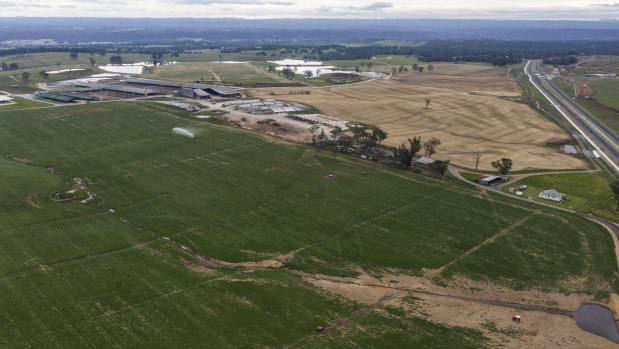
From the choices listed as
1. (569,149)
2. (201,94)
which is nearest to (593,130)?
(569,149)

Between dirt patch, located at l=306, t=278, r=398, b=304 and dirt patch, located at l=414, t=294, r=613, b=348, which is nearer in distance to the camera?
dirt patch, located at l=414, t=294, r=613, b=348

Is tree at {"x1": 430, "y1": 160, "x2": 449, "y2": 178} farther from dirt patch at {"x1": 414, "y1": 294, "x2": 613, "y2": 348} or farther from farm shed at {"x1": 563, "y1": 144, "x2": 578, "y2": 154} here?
farm shed at {"x1": 563, "y1": 144, "x2": 578, "y2": 154}

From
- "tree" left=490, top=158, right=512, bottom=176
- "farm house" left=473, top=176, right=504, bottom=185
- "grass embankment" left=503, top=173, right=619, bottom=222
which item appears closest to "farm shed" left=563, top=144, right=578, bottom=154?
"grass embankment" left=503, top=173, right=619, bottom=222

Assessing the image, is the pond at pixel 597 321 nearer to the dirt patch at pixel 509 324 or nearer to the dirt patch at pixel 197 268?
the dirt patch at pixel 509 324

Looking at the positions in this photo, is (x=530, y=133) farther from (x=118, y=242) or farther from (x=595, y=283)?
(x=118, y=242)

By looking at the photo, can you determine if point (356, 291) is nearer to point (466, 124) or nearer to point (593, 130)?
point (466, 124)

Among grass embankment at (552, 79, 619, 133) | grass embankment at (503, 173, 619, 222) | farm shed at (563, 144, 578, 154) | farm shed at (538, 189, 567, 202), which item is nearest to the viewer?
grass embankment at (503, 173, 619, 222)
